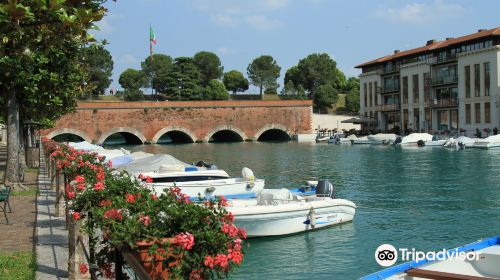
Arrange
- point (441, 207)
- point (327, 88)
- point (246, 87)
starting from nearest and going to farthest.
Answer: point (441, 207)
point (327, 88)
point (246, 87)

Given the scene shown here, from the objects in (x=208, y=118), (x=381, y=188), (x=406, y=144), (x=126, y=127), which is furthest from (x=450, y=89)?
(x=381, y=188)

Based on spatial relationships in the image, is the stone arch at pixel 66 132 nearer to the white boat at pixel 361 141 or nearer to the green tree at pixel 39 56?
the white boat at pixel 361 141

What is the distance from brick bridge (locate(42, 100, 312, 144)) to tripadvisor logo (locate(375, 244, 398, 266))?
59.4 meters

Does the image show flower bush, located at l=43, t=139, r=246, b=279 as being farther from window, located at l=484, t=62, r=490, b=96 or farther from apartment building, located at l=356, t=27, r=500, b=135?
window, located at l=484, t=62, r=490, b=96

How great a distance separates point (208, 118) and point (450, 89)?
28633mm

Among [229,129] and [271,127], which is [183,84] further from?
[271,127]

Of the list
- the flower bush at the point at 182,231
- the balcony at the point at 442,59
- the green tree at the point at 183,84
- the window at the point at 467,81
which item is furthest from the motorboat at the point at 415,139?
the flower bush at the point at 182,231

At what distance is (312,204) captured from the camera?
51.6 ft

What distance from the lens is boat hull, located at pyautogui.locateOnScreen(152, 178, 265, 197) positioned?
61.3 ft

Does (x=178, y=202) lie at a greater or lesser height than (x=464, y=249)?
greater

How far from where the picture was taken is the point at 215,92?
99.6m

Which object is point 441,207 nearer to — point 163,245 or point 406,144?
point 163,245

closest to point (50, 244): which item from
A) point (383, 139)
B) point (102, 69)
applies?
point (383, 139)

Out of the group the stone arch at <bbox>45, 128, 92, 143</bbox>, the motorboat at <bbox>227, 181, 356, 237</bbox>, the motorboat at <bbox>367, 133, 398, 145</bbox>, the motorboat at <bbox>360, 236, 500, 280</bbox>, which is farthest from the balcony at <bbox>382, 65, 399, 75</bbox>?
the motorboat at <bbox>360, 236, 500, 280</bbox>
